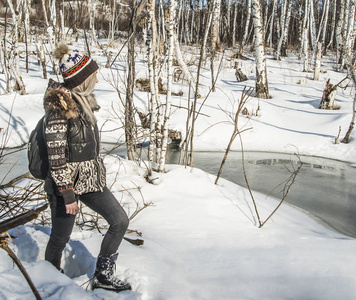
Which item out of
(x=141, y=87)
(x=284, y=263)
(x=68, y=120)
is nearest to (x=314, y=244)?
(x=284, y=263)

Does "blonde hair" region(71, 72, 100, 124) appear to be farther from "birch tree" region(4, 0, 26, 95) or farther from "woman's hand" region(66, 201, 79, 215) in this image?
"birch tree" region(4, 0, 26, 95)

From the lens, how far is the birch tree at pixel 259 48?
30.1 feet

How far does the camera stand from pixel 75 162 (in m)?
1.89

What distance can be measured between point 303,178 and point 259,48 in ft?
16.9

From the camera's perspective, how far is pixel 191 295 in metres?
2.19

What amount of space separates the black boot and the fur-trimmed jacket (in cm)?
47

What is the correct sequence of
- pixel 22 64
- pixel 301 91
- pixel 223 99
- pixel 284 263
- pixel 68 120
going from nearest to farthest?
pixel 68 120
pixel 284 263
pixel 223 99
pixel 301 91
pixel 22 64

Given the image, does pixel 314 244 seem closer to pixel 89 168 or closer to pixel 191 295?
pixel 191 295

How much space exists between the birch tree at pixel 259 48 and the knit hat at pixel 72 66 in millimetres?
7759

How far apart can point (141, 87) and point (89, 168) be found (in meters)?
8.64

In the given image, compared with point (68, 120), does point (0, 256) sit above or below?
below

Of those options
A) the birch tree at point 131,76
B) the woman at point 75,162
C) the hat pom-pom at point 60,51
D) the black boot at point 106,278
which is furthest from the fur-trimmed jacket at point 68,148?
the birch tree at point 131,76

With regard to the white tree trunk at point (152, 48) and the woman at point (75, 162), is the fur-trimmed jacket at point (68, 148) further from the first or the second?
the white tree trunk at point (152, 48)

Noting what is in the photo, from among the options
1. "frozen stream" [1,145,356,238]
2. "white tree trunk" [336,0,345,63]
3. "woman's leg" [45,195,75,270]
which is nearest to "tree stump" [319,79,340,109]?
"white tree trunk" [336,0,345,63]
